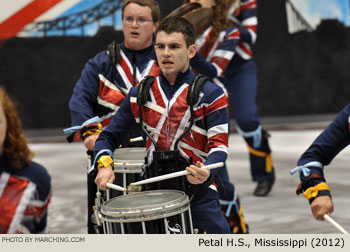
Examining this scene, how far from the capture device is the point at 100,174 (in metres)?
2.79

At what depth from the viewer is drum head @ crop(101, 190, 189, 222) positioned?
2.64m

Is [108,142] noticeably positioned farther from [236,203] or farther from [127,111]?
[236,203]

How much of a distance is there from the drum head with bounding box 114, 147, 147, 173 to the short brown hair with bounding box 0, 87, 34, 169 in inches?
23.8

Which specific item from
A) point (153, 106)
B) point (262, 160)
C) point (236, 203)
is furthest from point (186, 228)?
point (262, 160)

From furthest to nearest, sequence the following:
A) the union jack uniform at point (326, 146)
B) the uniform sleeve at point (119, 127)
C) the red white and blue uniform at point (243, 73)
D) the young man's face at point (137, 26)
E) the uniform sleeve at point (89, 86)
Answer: the red white and blue uniform at point (243, 73), the uniform sleeve at point (89, 86), the young man's face at point (137, 26), the uniform sleeve at point (119, 127), the union jack uniform at point (326, 146)

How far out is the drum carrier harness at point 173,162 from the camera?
2.80 m

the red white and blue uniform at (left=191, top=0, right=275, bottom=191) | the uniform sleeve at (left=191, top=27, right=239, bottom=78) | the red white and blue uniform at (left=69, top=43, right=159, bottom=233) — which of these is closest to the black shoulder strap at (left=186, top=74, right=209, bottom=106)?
the red white and blue uniform at (left=69, top=43, right=159, bottom=233)

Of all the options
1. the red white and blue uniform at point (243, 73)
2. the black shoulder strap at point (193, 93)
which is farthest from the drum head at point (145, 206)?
the red white and blue uniform at point (243, 73)

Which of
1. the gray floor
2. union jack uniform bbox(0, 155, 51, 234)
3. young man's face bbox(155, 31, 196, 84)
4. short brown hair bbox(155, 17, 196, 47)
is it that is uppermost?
short brown hair bbox(155, 17, 196, 47)

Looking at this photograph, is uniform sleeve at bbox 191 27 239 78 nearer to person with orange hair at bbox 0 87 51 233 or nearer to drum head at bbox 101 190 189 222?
drum head at bbox 101 190 189 222

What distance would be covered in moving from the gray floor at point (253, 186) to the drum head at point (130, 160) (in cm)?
81

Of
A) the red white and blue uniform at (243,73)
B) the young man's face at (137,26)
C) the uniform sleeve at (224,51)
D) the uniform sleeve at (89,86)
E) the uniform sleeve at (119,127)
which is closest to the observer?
the uniform sleeve at (119,127)

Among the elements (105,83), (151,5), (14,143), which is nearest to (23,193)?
(14,143)

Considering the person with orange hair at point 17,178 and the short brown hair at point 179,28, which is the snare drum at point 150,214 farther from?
the short brown hair at point 179,28
